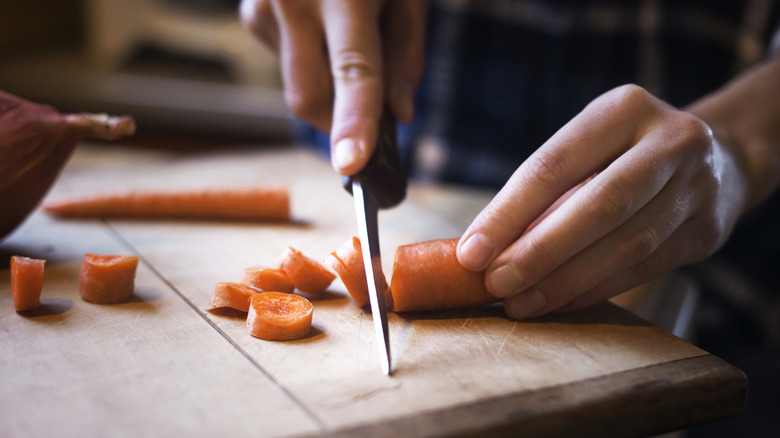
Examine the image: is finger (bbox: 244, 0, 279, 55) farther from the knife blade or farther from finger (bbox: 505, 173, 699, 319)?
finger (bbox: 505, 173, 699, 319)

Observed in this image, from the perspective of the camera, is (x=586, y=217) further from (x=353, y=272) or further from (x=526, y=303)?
(x=353, y=272)

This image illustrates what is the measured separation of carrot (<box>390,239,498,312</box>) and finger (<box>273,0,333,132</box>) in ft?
2.36

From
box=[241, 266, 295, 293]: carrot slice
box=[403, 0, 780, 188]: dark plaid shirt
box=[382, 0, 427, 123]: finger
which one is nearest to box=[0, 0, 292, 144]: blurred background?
box=[403, 0, 780, 188]: dark plaid shirt

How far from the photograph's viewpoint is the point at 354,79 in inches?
60.7

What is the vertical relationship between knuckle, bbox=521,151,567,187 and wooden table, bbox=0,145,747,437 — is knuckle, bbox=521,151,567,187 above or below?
above

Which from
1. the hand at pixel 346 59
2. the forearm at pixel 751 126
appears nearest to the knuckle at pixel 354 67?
the hand at pixel 346 59

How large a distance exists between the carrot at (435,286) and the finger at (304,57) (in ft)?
2.36

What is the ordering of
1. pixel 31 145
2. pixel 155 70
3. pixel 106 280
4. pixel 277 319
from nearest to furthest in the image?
pixel 277 319, pixel 106 280, pixel 31 145, pixel 155 70

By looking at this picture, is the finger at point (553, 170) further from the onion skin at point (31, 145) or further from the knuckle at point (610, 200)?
the onion skin at point (31, 145)

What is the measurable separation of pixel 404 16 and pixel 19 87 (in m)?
3.66

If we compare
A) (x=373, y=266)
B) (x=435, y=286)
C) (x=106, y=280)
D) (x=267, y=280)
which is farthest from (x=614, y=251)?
(x=106, y=280)

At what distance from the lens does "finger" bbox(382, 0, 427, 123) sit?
184cm

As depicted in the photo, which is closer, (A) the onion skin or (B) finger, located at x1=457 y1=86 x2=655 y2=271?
(B) finger, located at x1=457 y1=86 x2=655 y2=271

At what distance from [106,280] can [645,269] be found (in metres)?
1.04
